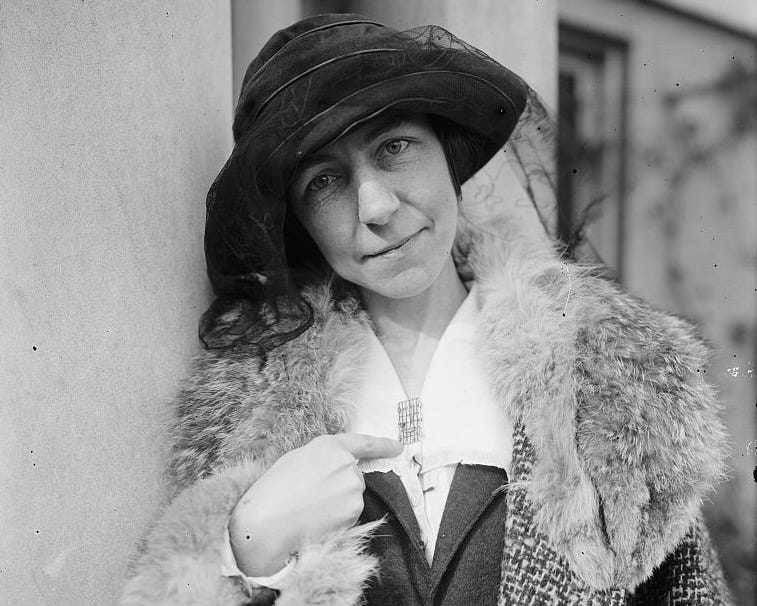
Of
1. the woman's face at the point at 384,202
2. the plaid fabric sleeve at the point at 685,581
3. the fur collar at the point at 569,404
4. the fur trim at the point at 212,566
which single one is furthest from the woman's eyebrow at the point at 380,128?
the plaid fabric sleeve at the point at 685,581

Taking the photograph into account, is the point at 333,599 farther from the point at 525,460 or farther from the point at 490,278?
the point at 490,278

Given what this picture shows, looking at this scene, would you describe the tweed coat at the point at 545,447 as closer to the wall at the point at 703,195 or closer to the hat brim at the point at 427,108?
the hat brim at the point at 427,108

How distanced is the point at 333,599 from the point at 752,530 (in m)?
2.63

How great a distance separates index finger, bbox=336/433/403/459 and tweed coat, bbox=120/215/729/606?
0.08 meters

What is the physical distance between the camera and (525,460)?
1338mm

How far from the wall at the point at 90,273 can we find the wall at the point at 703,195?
6.41 ft

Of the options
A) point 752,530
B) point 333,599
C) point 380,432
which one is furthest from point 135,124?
point 752,530

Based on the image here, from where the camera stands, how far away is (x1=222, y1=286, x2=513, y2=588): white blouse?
4.58ft

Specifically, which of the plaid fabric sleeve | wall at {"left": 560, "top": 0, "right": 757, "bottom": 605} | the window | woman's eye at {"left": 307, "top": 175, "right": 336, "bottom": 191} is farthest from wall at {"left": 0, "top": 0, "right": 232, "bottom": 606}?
wall at {"left": 560, "top": 0, "right": 757, "bottom": 605}

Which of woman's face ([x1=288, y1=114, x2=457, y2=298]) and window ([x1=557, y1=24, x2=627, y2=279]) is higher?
window ([x1=557, y1=24, x2=627, y2=279])

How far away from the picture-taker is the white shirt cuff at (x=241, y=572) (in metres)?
1.18

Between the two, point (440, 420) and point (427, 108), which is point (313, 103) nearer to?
point (427, 108)

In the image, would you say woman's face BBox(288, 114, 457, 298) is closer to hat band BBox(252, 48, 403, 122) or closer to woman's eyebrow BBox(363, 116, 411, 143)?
woman's eyebrow BBox(363, 116, 411, 143)

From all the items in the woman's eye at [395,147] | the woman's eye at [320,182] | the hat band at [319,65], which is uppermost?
the hat band at [319,65]
